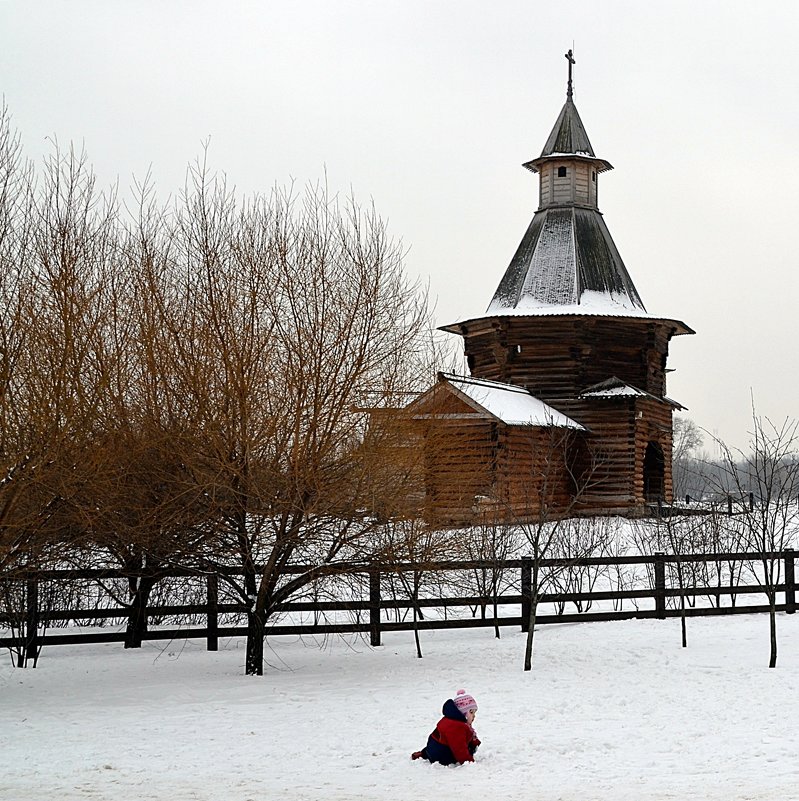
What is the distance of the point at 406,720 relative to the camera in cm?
985

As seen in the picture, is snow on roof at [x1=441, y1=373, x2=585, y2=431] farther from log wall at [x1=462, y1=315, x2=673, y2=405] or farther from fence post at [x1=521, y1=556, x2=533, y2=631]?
fence post at [x1=521, y1=556, x2=533, y2=631]

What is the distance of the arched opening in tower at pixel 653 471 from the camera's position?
108 ft

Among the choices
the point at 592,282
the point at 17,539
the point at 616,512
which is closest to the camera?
the point at 17,539

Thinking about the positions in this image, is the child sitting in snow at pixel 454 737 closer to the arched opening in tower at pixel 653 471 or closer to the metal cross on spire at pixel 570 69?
the arched opening in tower at pixel 653 471

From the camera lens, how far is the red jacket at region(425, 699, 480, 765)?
8.09m

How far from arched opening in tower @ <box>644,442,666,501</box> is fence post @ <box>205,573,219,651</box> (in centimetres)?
2176

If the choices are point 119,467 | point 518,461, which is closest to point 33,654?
point 119,467

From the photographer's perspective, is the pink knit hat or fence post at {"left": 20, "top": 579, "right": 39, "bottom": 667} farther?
fence post at {"left": 20, "top": 579, "right": 39, "bottom": 667}

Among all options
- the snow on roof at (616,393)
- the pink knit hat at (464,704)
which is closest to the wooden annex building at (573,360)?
the snow on roof at (616,393)

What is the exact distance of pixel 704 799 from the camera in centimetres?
705

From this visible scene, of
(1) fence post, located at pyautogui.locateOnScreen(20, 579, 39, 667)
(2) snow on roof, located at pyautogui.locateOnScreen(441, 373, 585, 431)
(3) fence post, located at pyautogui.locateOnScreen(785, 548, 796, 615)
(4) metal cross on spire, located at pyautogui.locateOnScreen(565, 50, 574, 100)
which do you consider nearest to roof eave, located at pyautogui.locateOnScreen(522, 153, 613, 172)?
(4) metal cross on spire, located at pyautogui.locateOnScreen(565, 50, 574, 100)

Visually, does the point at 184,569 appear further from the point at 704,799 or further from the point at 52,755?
the point at 704,799

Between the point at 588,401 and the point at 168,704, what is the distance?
2140cm

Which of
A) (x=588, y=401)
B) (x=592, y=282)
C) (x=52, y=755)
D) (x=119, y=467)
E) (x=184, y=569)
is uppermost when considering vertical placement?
(x=592, y=282)
